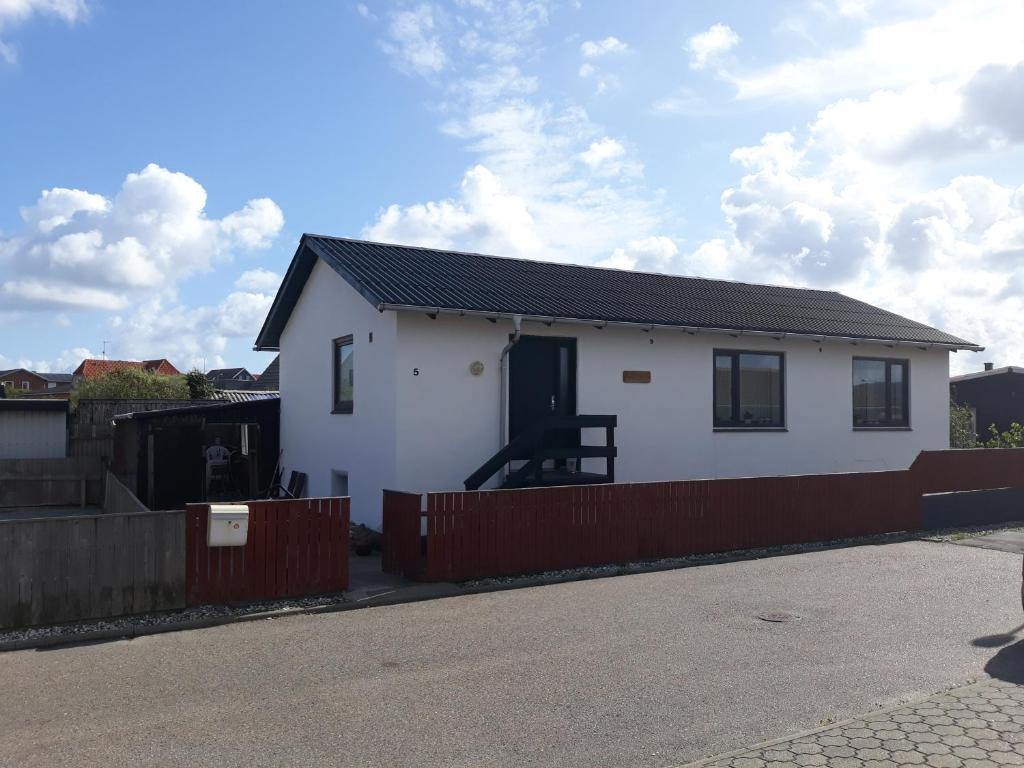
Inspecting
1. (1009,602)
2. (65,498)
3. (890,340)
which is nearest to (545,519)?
(1009,602)

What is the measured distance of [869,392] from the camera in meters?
18.4

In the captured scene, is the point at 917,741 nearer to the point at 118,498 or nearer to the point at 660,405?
the point at 660,405

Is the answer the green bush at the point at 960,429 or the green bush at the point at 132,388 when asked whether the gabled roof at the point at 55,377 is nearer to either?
the green bush at the point at 132,388

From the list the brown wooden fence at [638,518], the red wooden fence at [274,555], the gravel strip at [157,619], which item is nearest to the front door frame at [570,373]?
the brown wooden fence at [638,518]

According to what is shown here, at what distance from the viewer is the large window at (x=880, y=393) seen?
59.7ft

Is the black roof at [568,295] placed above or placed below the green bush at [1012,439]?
above

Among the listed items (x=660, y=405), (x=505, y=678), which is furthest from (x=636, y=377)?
(x=505, y=678)

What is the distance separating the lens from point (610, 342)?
589 inches

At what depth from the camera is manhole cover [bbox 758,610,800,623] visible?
855 centimetres

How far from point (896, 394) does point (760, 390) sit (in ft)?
12.6

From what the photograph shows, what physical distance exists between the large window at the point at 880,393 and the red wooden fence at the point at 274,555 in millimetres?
12092

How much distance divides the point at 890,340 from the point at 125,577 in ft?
48.5

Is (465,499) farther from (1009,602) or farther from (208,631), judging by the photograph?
(1009,602)

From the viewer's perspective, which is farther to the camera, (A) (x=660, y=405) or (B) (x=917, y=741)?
(A) (x=660, y=405)
